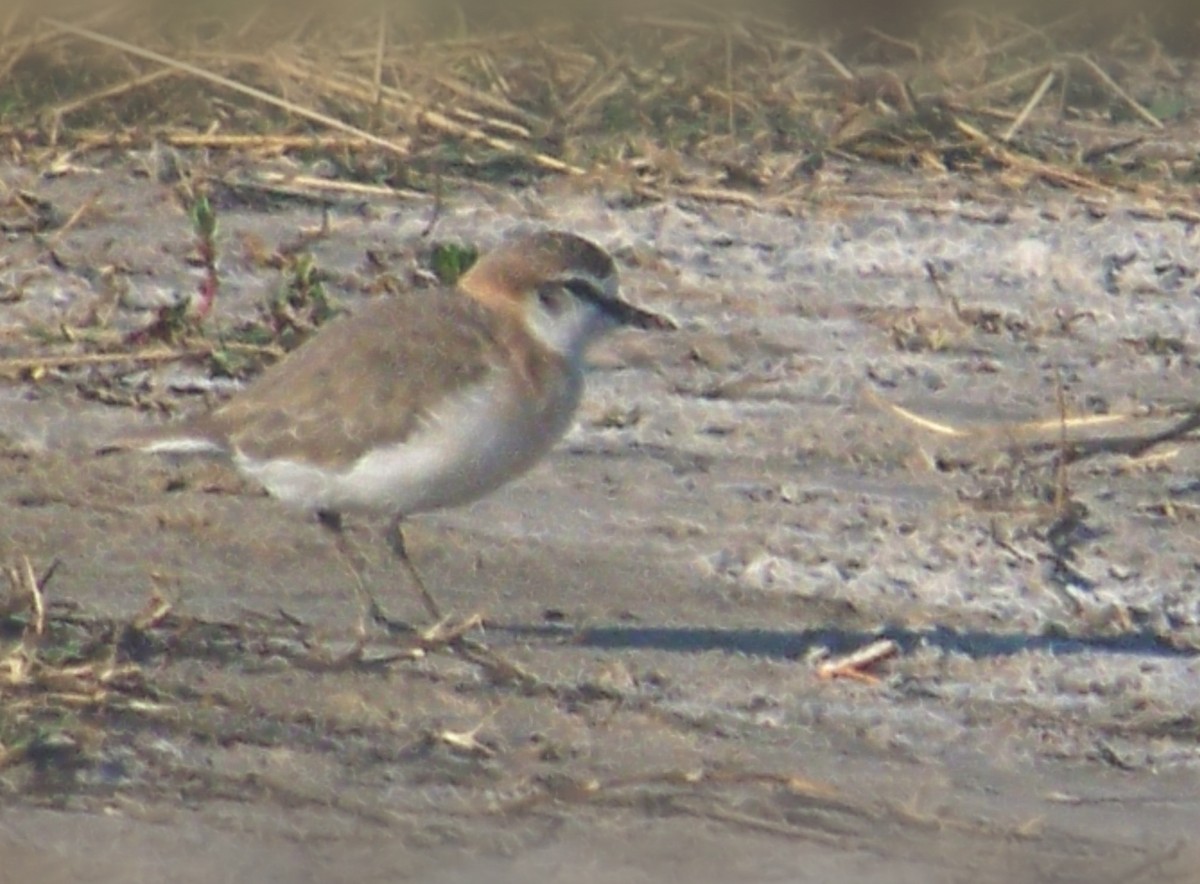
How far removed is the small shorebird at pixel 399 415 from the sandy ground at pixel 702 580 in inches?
13.1

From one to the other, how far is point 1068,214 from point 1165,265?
0.47 meters

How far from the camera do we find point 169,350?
8055 millimetres

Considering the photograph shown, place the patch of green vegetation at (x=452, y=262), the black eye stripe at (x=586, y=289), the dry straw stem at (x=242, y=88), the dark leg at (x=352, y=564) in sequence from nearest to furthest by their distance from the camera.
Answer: the dark leg at (x=352, y=564), the black eye stripe at (x=586, y=289), the patch of green vegetation at (x=452, y=262), the dry straw stem at (x=242, y=88)

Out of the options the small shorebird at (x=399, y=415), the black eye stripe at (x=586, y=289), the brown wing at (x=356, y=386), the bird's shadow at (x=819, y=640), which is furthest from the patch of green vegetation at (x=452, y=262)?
the bird's shadow at (x=819, y=640)

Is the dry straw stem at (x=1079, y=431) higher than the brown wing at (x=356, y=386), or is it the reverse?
the brown wing at (x=356, y=386)

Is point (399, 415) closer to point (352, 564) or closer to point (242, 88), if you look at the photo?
point (352, 564)

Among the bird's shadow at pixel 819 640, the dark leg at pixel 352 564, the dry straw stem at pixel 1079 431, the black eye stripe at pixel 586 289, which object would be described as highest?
the black eye stripe at pixel 586 289

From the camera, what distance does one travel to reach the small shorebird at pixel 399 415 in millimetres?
6262

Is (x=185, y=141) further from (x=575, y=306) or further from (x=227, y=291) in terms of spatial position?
(x=575, y=306)

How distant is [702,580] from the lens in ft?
22.0

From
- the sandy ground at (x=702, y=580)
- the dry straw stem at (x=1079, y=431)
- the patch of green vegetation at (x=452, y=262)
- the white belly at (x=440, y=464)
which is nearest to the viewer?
the sandy ground at (x=702, y=580)

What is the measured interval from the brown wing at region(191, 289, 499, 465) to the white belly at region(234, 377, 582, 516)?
4 centimetres

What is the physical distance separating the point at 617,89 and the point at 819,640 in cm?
415

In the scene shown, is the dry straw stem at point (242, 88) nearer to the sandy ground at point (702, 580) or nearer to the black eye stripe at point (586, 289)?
the sandy ground at point (702, 580)
